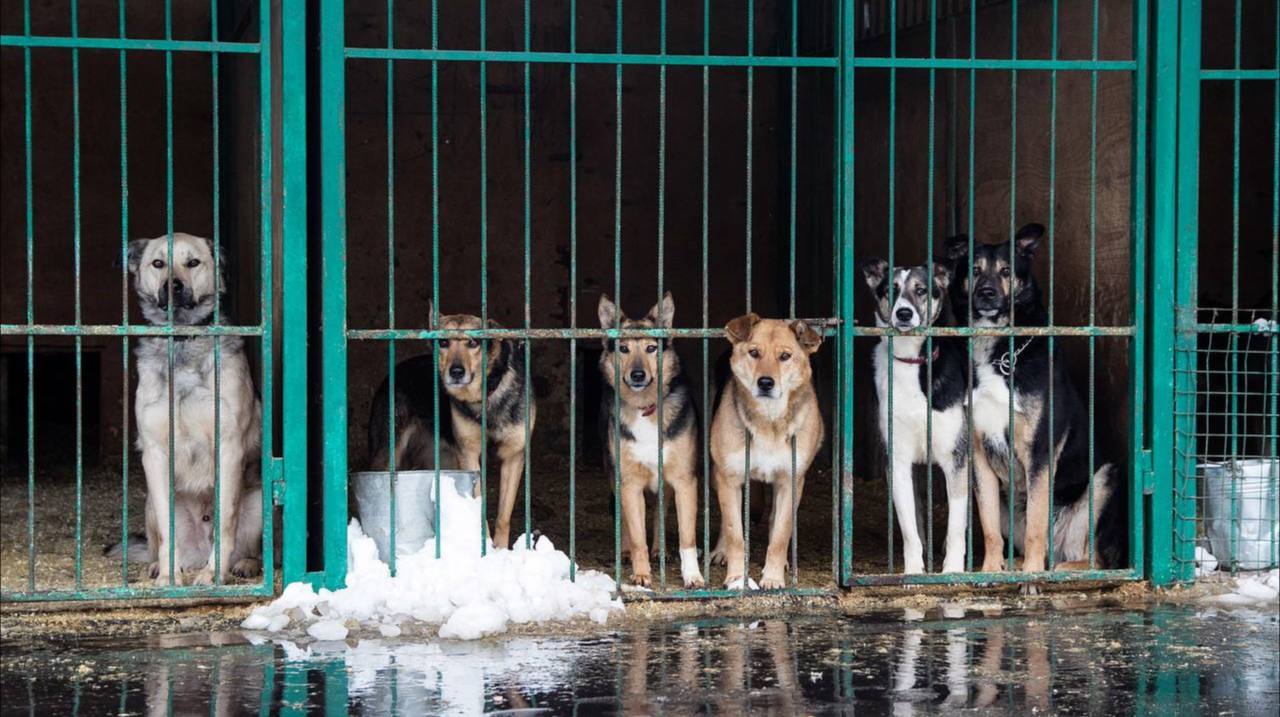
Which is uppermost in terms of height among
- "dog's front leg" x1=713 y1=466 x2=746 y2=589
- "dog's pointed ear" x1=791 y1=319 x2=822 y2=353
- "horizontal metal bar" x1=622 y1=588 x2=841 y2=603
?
"dog's pointed ear" x1=791 y1=319 x2=822 y2=353

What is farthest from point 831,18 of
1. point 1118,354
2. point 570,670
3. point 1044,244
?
point 570,670

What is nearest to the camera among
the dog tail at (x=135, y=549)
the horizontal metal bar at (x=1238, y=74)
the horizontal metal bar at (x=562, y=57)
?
the horizontal metal bar at (x=562, y=57)

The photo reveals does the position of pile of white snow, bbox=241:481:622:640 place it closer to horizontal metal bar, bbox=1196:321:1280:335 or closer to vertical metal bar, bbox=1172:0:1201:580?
vertical metal bar, bbox=1172:0:1201:580

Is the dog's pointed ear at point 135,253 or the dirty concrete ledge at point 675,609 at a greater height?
the dog's pointed ear at point 135,253

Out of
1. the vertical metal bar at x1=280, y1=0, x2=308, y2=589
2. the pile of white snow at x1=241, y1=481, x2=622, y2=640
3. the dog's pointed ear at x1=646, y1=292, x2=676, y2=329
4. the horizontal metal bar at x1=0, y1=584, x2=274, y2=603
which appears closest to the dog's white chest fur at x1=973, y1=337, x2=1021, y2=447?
the dog's pointed ear at x1=646, y1=292, x2=676, y2=329

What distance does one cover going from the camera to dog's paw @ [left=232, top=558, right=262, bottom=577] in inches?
304

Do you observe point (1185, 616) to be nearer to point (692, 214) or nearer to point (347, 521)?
point (347, 521)

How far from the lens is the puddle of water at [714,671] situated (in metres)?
5.22

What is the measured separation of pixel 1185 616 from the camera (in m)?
6.92

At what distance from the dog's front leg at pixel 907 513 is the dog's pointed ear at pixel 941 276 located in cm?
98

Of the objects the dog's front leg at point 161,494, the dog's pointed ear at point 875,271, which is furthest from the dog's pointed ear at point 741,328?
the dog's front leg at point 161,494

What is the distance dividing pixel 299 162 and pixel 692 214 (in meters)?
Answer: 6.06

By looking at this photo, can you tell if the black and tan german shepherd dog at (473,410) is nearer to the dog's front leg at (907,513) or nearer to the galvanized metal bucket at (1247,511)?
the dog's front leg at (907,513)

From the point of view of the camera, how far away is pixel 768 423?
24.8 feet
